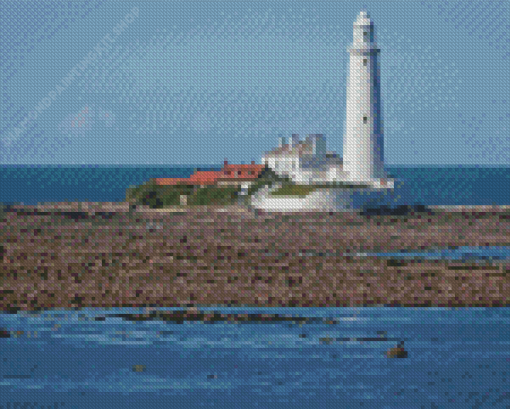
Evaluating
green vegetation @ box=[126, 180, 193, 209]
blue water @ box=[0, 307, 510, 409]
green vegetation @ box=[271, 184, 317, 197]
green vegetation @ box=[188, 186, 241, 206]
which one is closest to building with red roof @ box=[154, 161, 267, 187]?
green vegetation @ box=[126, 180, 193, 209]

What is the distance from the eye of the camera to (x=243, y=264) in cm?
3762

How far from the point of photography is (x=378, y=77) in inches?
2781

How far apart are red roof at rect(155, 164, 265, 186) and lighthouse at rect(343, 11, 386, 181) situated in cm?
974

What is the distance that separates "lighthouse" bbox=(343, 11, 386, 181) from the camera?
69812mm

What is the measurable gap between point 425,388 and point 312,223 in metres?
39.0

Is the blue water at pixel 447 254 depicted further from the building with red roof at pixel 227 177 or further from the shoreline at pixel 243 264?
the building with red roof at pixel 227 177

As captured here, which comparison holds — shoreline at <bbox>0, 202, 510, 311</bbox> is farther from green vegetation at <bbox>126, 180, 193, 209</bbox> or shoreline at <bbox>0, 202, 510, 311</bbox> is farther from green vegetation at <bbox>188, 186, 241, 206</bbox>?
green vegetation at <bbox>126, 180, 193, 209</bbox>

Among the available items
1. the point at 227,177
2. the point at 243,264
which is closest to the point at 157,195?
the point at 227,177

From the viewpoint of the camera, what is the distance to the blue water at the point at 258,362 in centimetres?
1986

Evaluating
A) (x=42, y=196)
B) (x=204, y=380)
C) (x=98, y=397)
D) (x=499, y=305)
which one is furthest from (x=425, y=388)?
(x=42, y=196)

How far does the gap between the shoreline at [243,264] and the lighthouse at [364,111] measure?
5059 millimetres

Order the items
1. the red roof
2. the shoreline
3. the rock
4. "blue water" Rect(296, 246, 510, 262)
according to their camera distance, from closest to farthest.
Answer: the rock < the shoreline < "blue water" Rect(296, 246, 510, 262) < the red roof

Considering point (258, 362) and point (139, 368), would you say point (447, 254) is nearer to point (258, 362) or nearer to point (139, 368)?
point (258, 362)

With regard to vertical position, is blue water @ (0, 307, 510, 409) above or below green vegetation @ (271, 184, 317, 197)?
below
